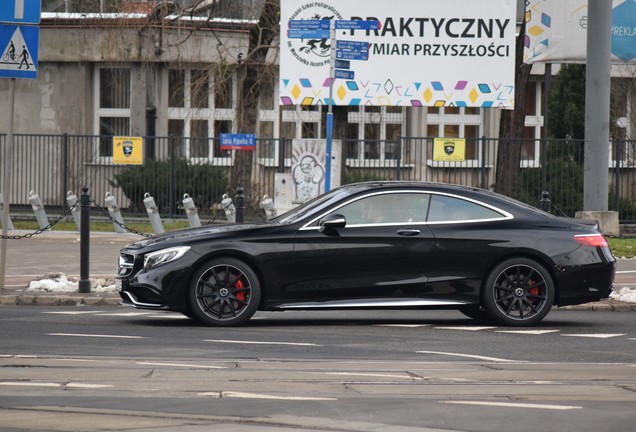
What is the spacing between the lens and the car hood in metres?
14.3

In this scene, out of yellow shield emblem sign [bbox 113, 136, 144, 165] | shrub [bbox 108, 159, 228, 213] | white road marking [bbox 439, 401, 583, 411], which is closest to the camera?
white road marking [bbox 439, 401, 583, 411]

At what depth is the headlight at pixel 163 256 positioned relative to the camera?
14219mm

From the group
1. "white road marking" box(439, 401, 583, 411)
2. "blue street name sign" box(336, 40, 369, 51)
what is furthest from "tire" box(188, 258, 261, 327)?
"blue street name sign" box(336, 40, 369, 51)

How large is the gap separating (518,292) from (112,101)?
83.9 ft

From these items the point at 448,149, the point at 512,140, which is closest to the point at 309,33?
the point at 448,149

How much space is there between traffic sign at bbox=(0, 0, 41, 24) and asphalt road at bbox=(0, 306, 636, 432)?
3.42 m

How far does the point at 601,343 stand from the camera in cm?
1355

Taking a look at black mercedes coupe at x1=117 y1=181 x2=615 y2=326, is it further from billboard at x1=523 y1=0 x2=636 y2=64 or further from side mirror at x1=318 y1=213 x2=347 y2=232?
billboard at x1=523 y1=0 x2=636 y2=64

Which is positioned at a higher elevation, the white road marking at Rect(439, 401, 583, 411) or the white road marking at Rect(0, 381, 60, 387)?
the white road marking at Rect(439, 401, 583, 411)

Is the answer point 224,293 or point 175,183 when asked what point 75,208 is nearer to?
point 175,183

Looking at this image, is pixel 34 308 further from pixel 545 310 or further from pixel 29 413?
pixel 29 413

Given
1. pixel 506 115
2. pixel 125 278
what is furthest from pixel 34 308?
pixel 506 115

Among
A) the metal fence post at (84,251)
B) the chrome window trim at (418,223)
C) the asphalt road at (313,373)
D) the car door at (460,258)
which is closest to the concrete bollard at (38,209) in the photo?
the metal fence post at (84,251)

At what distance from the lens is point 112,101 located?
39.0m
